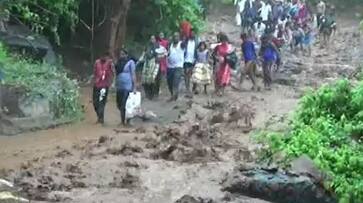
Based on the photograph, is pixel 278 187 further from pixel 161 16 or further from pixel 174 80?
pixel 161 16

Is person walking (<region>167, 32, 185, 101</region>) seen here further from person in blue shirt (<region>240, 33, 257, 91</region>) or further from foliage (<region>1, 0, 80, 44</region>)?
foliage (<region>1, 0, 80, 44</region>)

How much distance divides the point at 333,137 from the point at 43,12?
1009 centimetres

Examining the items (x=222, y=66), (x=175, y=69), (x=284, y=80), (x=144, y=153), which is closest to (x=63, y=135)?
(x=144, y=153)

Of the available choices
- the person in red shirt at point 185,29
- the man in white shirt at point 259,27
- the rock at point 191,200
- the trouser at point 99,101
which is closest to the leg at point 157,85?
the person in red shirt at point 185,29

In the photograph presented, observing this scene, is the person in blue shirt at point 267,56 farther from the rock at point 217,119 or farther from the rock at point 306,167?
the rock at point 306,167

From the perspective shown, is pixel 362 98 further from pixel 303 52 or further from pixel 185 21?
pixel 303 52

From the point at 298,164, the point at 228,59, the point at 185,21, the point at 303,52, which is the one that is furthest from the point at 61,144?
the point at 303,52

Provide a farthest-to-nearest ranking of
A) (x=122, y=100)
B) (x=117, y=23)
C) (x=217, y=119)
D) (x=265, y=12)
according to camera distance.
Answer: (x=265, y=12), (x=117, y=23), (x=217, y=119), (x=122, y=100)

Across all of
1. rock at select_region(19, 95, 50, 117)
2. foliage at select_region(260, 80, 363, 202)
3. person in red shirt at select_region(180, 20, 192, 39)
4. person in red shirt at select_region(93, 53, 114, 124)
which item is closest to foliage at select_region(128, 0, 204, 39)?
person in red shirt at select_region(180, 20, 192, 39)

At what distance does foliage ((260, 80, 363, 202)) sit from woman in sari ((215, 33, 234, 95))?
733 cm

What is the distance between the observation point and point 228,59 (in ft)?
63.1

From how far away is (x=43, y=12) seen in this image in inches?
736

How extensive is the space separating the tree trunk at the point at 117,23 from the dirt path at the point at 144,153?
1701mm

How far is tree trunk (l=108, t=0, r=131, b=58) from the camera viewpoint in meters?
19.8
